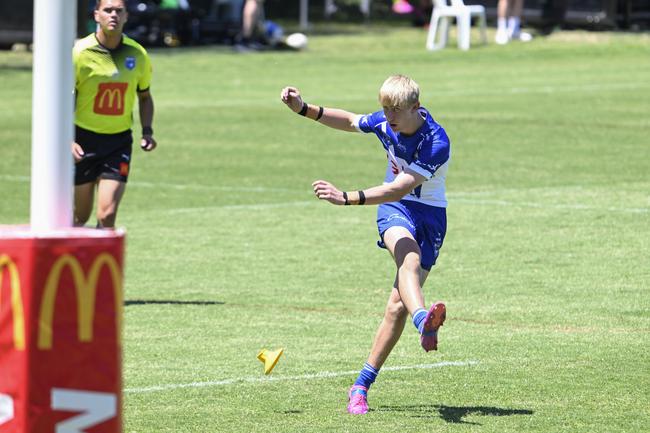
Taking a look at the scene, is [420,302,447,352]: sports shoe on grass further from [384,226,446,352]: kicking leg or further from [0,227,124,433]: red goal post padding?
[0,227,124,433]: red goal post padding

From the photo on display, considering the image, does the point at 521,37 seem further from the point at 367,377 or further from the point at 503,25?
the point at 367,377

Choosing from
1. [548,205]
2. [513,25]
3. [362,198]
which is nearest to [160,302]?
[362,198]

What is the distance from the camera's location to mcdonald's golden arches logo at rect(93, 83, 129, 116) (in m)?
11.7

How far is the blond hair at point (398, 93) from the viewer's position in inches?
302

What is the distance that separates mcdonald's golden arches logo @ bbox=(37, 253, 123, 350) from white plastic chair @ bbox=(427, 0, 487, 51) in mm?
33186

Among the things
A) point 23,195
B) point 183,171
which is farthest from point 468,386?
point 183,171

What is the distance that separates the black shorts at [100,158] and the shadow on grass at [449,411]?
14.4 ft

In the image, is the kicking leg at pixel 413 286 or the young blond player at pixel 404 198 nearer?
the kicking leg at pixel 413 286

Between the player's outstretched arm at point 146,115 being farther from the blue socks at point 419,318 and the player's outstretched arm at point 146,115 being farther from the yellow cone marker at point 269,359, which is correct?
the blue socks at point 419,318

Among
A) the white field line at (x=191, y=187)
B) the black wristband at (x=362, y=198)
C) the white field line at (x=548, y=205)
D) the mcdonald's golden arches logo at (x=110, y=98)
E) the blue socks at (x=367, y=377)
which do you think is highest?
the black wristband at (x=362, y=198)

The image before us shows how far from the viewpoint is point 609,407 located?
794cm

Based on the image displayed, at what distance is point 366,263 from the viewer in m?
13.6

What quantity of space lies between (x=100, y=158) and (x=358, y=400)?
4.48 m

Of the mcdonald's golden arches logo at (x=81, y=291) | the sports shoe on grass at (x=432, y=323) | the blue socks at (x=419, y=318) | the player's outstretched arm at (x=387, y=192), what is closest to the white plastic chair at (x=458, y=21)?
the player's outstretched arm at (x=387, y=192)
